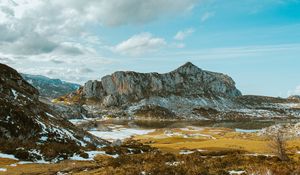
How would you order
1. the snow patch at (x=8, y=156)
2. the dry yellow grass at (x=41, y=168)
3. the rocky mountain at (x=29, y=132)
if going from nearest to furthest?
the dry yellow grass at (x=41, y=168), the snow patch at (x=8, y=156), the rocky mountain at (x=29, y=132)

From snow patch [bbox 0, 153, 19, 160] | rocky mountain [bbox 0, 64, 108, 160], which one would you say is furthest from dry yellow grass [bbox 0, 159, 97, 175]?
rocky mountain [bbox 0, 64, 108, 160]

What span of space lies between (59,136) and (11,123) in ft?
30.6

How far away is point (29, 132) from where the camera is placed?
55.1m

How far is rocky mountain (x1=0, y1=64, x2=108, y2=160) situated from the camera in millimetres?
43125

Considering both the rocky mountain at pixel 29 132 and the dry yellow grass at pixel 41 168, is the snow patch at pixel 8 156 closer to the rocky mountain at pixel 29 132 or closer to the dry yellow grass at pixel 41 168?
the rocky mountain at pixel 29 132

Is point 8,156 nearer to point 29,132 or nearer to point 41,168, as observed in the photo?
point 41,168

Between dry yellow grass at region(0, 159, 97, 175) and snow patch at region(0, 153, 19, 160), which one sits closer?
dry yellow grass at region(0, 159, 97, 175)

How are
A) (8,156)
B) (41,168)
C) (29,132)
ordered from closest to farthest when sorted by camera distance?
1. (41,168)
2. (8,156)
3. (29,132)

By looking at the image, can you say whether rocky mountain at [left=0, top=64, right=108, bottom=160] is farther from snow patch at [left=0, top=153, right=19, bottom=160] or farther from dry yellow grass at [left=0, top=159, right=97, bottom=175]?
dry yellow grass at [left=0, top=159, right=97, bottom=175]

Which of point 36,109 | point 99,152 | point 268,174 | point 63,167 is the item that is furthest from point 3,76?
point 268,174

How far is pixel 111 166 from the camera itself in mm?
34969

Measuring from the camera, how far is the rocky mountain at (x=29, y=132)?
4312 cm

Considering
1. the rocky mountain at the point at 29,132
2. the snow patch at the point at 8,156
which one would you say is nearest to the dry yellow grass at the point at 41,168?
the snow patch at the point at 8,156

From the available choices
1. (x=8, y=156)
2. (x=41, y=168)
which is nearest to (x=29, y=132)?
(x=8, y=156)
